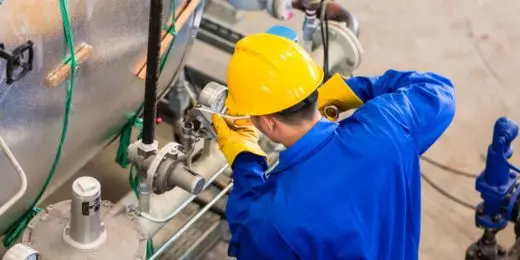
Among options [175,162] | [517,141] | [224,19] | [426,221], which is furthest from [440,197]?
[175,162]

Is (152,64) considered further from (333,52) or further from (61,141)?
(333,52)

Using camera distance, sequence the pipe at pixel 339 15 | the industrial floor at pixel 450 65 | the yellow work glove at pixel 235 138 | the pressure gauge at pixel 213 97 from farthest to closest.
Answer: the industrial floor at pixel 450 65
the pipe at pixel 339 15
the pressure gauge at pixel 213 97
the yellow work glove at pixel 235 138

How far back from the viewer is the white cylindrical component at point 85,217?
1.72m

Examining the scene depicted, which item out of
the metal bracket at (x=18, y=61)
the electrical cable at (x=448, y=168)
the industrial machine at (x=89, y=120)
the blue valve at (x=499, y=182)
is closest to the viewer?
the metal bracket at (x=18, y=61)

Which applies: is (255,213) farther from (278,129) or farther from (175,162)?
(175,162)

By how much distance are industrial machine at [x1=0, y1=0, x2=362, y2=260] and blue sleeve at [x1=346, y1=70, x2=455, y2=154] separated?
0.84 feet

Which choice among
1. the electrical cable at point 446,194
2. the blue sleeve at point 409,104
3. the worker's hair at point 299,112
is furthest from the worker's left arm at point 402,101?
the electrical cable at point 446,194

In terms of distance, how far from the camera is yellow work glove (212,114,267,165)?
1.90 m

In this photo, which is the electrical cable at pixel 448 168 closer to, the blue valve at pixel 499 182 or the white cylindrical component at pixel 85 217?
the blue valve at pixel 499 182

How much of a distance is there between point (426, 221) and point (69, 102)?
4.70 feet

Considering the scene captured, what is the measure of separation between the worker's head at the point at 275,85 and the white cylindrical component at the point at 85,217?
33cm

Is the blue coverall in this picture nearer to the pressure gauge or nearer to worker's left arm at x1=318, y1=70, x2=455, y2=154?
worker's left arm at x1=318, y1=70, x2=455, y2=154

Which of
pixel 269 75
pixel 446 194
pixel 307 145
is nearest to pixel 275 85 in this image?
pixel 269 75

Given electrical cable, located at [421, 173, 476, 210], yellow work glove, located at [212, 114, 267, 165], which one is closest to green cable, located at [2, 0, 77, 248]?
yellow work glove, located at [212, 114, 267, 165]
